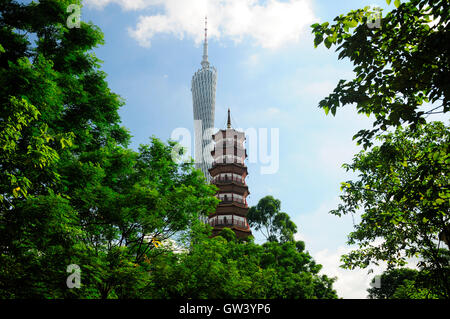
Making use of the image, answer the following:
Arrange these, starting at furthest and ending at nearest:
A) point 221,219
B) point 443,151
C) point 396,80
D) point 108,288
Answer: point 221,219 → point 108,288 → point 443,151 → point 396,80

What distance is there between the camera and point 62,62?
11.3 m

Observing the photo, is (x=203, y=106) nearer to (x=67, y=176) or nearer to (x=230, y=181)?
(x=230, y=181)

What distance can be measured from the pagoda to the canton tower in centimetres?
4255

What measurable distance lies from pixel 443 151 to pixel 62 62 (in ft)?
39.9

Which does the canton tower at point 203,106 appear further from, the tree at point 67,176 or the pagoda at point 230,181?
the tree at point 67,176

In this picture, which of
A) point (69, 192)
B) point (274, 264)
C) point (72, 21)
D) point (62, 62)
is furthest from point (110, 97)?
point (274, 264)

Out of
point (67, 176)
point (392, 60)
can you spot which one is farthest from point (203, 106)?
point (392, 60)

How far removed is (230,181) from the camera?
131ft

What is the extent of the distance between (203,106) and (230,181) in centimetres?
5710

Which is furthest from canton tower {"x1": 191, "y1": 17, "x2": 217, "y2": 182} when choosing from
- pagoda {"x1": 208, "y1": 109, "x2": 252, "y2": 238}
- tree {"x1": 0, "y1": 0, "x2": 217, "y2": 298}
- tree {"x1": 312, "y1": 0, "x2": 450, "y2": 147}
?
tree {"x1": 312, "y1": 0, "x2": 450, "y2": 147}

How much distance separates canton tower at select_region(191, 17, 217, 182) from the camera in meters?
91.3

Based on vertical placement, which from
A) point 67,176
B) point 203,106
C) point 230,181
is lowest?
point 67,176

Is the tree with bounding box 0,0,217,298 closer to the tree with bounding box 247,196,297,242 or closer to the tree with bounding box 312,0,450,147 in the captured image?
the tree with bounding box 312,0,450,147

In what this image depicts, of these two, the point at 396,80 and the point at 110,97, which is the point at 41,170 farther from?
the point at 396,80
